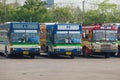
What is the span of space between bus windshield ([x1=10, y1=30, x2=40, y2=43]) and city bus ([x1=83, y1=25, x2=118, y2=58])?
14.3 feet

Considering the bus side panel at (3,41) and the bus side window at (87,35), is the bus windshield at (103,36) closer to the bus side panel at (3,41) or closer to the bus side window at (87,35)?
the bus side window at (87,35)

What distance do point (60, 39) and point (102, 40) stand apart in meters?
3.38

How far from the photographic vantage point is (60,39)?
35.7 metres

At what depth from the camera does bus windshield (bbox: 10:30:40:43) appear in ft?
115

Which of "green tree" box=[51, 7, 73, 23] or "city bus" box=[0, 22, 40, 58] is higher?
"green tree" box=[51, 7, 73, 23]

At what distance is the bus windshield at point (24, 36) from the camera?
35.1 m

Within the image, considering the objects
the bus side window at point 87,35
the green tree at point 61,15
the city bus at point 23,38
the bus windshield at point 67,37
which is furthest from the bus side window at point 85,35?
the green tree at point 61,15

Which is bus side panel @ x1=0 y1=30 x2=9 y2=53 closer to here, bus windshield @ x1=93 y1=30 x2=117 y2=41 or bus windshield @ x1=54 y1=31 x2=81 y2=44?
bus windshield @ x1=54 y1=31 x2=81 y2=44

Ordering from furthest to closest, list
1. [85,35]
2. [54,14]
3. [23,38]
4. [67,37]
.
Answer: [54,14] < [85,35] < [67,37] < [23,38]

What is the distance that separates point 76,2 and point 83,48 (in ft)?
211

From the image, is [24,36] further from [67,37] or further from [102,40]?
[102,40]

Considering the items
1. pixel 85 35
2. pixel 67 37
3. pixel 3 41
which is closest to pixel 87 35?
pixel 85 35

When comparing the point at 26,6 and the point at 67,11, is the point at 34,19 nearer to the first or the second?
the point at 26,6

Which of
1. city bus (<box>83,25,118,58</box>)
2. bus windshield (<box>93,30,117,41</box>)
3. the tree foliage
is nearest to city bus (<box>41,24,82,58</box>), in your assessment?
→ city bus (<box>83,25,118,58</box>)
